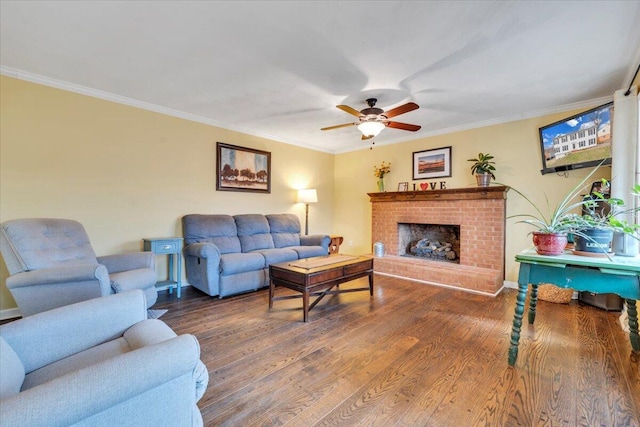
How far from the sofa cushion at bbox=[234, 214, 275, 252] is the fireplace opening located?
93.8 inches

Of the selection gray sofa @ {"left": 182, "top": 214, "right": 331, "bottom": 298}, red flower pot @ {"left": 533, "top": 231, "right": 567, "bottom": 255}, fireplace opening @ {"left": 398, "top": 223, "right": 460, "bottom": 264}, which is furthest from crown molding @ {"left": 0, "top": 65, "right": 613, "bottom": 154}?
red flower pot @ {"left": 533, "top": 231, "right": 567, "bottom": 255}

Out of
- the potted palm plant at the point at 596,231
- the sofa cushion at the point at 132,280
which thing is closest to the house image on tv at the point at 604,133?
the potted palm plant at the point at 596,231

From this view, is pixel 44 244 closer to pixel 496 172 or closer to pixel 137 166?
pixel 137 166

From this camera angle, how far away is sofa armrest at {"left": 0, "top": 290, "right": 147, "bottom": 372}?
1186 mm

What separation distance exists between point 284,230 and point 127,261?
7.87 feet

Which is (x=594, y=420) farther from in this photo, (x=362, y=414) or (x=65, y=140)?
(x=65, y=140)

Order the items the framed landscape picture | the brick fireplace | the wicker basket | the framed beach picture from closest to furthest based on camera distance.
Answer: the wicker basket, the brick fireplace, the framed landscape picture, the framed beach picture

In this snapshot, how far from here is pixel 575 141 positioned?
128 inches

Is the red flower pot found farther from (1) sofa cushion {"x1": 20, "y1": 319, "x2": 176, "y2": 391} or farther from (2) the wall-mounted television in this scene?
(1) sofa cushion {"x1": 20, "y1": 319, "x2": 176, "y2": 391}

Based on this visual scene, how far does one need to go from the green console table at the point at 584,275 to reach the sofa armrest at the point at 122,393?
83.3 inches

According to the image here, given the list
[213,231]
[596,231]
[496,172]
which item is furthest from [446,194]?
[213,231]

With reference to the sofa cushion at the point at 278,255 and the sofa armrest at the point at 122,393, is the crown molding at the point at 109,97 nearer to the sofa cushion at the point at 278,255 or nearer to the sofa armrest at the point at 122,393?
the sofa cushion at the point at 278,255

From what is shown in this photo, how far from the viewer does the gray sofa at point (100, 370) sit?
2.44ft

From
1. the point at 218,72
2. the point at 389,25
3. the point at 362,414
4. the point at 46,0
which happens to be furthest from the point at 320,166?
the point at 362,414
